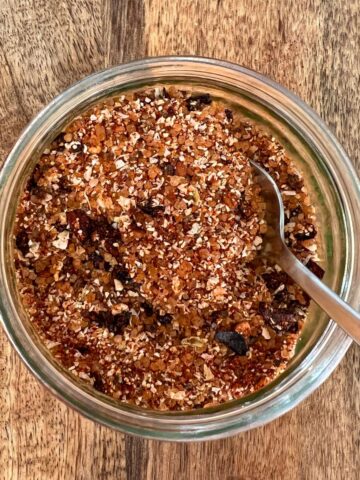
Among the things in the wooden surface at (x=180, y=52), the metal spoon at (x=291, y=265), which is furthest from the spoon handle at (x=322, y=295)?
the wooden surface at (x=180, y=52)

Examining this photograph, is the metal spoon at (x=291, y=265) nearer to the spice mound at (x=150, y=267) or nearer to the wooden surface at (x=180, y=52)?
the spice mound at (x=150, y=267)

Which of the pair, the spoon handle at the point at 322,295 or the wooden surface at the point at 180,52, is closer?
the spoon handle at the point at 322,295

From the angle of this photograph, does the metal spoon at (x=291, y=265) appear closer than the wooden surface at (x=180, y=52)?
Yes

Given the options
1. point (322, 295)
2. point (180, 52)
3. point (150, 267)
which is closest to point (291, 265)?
point (322, 295)

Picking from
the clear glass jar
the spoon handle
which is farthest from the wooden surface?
the spoon handle

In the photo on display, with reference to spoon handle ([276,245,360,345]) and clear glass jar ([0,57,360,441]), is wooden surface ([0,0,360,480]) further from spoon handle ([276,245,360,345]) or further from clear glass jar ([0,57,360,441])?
spoon handle ([276,245,360,345])

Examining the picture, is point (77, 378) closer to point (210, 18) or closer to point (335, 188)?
point (335, 188)

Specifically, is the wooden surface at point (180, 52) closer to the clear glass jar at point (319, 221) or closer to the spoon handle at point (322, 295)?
the clear glass jar at point (319, 221)
